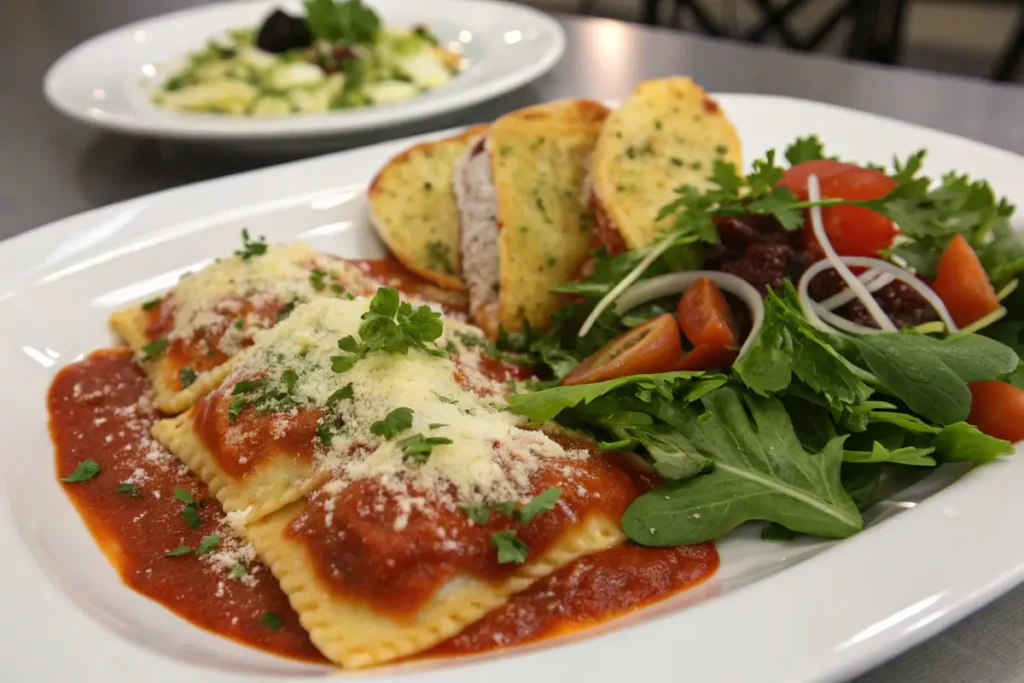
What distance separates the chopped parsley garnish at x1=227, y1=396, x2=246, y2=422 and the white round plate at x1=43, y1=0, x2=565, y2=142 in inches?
94.8

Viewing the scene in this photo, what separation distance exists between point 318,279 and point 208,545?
122 cm

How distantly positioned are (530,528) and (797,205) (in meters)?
1.79

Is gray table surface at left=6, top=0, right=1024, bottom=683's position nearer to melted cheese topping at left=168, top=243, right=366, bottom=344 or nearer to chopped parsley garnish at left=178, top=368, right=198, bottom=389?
melted cheese topping at left=168, top=243, right=366, bottom=344

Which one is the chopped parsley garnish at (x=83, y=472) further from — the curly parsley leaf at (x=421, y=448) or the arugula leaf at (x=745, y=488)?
the arugula leaf at (x=745, y=488)

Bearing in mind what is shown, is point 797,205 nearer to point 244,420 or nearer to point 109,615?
point 244,420

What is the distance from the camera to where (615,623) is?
2.14 meters

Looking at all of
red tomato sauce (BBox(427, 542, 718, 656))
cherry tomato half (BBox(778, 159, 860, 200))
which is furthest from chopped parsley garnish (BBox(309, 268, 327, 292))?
cherry tomato half (BBox(778, 159, 860, 200))

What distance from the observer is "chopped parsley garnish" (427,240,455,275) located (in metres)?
3.83

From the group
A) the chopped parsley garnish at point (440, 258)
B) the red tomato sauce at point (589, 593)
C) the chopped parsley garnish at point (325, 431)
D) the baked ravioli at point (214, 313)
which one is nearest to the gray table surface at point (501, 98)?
the chopped parsley garnish at point (440, 258)

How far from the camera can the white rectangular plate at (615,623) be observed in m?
1.79

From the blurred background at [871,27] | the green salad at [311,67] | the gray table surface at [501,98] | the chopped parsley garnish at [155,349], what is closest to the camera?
the chopped parsley garnish at [155,349]

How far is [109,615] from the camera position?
6.92ft

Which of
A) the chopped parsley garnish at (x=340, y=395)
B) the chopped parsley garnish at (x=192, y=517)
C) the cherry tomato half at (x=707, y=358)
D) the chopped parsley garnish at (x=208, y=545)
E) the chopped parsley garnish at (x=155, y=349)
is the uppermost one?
the chopped parsley garnish at (x=340, y=395)

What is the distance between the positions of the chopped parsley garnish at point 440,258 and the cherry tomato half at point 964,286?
207 centimetres
